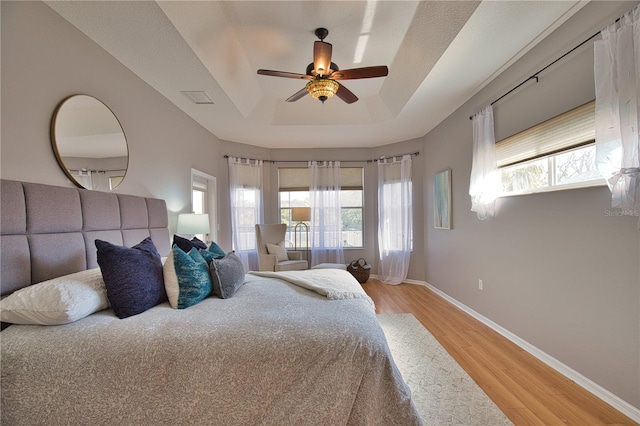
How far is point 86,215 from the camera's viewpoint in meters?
1.98

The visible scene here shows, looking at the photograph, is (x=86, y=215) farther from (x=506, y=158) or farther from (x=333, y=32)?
(x=506, y=158)

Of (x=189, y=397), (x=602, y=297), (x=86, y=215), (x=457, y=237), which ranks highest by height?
(x=86, y=215)

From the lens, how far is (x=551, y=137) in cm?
225

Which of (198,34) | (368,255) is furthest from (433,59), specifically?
(368,255)

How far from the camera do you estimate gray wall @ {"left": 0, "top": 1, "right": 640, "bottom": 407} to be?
5.64 ft

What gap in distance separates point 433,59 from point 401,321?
9.25ft

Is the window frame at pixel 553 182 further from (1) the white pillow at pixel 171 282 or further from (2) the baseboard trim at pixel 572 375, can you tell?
(1) the white pillow at pixel 171 282

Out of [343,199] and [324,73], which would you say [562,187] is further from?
[343,199]

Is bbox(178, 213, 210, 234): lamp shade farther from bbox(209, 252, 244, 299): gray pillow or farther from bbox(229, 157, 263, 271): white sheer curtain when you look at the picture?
bbox(229, 157, 263, 271): white sheer curtain

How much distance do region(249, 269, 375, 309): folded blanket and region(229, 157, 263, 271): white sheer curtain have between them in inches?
99.7

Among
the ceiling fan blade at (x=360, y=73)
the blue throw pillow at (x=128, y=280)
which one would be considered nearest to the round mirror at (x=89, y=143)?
the blue throw pillow at (x=128, y=280)

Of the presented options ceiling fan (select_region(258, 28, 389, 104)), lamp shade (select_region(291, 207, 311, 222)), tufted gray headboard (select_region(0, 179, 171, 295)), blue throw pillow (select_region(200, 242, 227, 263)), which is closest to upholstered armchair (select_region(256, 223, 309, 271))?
lamp shade (select_region(291, 207, 311, 222))

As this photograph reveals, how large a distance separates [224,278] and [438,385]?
1.74 meters

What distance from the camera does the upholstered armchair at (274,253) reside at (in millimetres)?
4492
